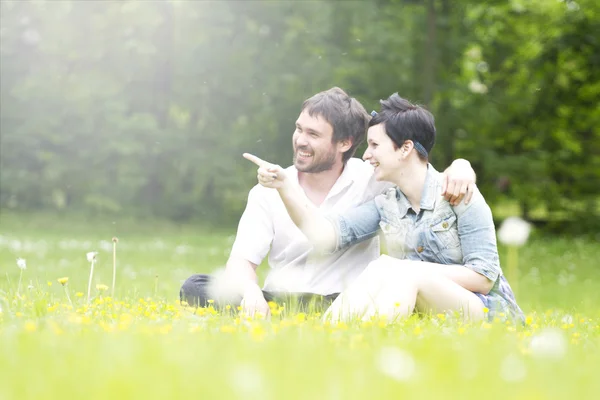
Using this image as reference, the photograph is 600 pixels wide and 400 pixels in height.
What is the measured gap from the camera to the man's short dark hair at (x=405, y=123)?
475 centimetres

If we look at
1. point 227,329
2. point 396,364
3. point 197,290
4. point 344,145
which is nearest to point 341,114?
point 344,145

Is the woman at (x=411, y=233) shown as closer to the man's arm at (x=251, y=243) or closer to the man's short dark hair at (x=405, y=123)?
the man's short dark hair at (x=405, y=123)

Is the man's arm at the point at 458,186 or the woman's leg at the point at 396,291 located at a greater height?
the man's arm at the point at 458,186

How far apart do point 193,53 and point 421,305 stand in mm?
18314

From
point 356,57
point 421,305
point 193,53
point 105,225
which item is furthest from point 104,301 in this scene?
point 193,53

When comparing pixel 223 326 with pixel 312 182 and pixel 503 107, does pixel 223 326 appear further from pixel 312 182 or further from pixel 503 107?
pixel 503 107

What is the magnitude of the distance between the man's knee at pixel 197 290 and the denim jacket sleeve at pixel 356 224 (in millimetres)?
901

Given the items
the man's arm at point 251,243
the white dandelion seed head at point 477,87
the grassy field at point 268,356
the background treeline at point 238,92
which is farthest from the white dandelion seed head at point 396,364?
the white dandelion seed head at point 477,87

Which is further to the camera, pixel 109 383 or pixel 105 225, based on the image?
pixel 105 225

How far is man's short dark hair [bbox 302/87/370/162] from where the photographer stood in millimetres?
5121

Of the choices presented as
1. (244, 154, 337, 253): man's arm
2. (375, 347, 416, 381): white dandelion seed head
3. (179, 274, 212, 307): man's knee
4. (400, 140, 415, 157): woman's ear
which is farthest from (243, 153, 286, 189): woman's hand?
(375, 347, 416, 381): white dandelion seed head

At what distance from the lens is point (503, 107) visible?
2084 cm

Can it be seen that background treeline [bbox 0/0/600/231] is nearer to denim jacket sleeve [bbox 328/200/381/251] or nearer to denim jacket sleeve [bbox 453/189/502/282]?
denim jacket sleeve [bbox 328/200/381/251]

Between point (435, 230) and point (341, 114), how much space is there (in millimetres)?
943
